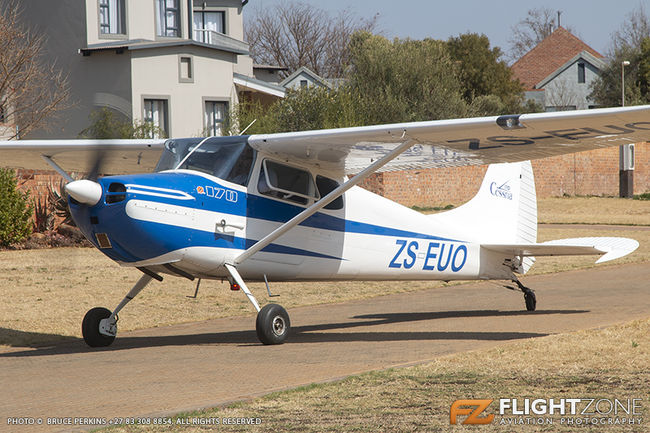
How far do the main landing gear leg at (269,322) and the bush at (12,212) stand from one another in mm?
12557

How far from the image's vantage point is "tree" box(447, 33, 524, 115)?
66000 millimetres

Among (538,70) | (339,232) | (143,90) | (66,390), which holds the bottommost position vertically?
(66,390)

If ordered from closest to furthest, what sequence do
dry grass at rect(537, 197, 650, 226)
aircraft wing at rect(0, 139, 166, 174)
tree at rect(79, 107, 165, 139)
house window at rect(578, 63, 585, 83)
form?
aircraft wing at rect(0, 139, 166, 174)
tree at rect(79, 107, 165, 139)
dry grass at rect(537, 197, 650, 226)
house window at rect(578, 63, 585, 83)

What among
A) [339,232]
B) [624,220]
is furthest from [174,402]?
[624,220]

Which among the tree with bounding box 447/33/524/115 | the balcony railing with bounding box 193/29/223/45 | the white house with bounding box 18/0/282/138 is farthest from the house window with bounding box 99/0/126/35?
the tree with bounding box 447/33/524/115

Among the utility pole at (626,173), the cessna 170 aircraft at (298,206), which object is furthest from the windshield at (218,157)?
the utility pole at (626,173)

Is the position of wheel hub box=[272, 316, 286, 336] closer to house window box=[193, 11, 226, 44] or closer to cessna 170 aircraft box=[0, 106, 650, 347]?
cessna 170 aircraft box=[0, 106, 650, 347]

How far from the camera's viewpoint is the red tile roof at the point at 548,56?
87938 mm

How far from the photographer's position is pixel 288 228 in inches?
384

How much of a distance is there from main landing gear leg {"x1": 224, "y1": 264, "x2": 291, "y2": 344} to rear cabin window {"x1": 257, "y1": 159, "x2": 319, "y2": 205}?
42.3 inches

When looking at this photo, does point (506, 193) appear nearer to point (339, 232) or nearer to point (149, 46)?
point (339, 232)

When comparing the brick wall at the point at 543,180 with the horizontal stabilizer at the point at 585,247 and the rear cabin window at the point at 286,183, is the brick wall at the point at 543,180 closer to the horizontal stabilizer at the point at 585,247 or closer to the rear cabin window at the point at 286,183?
the horizontal stabilizer at the point at 585,247

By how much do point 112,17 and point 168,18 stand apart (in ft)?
10.3

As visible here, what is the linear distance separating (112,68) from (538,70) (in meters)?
63.2
